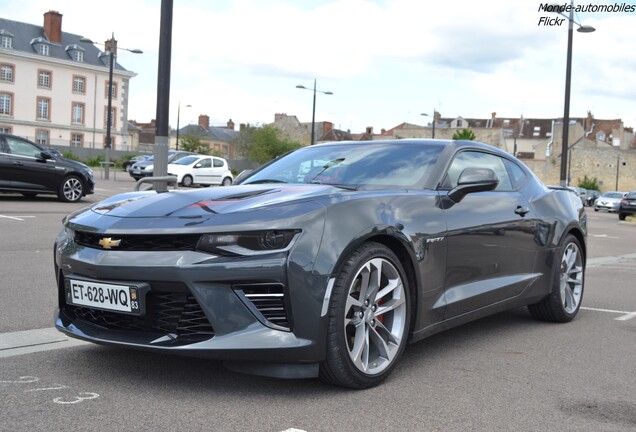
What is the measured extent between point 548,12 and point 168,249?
21021 mm

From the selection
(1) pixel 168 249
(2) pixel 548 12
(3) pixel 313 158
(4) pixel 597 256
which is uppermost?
(2) pixel 548 12

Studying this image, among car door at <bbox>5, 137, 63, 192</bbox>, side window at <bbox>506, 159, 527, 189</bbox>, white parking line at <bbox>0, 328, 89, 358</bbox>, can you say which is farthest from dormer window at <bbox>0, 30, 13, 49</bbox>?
side window at <bbox>506, 159, 527, 189</bbox>

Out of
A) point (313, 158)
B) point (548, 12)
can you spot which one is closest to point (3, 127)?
point (548, 12)

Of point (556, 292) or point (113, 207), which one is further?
point (556, 292)

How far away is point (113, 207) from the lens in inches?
157

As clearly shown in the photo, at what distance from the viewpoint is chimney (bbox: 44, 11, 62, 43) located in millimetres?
71250

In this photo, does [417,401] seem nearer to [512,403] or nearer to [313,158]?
[512,403]

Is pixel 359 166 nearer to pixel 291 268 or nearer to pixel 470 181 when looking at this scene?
pixel 470 181

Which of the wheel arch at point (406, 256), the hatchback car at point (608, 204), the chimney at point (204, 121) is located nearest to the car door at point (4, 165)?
the wheel arch at point (406, 256)

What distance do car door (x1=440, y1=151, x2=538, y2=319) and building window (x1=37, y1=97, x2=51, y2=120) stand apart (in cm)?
7110

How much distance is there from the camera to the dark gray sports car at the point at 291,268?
3453 millimetres

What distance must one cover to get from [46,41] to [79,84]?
499 centimetres

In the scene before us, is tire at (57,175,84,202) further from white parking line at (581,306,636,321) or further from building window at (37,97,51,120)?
building window at (37,97,51,120)

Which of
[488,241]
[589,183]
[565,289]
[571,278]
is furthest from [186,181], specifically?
[589,183]
